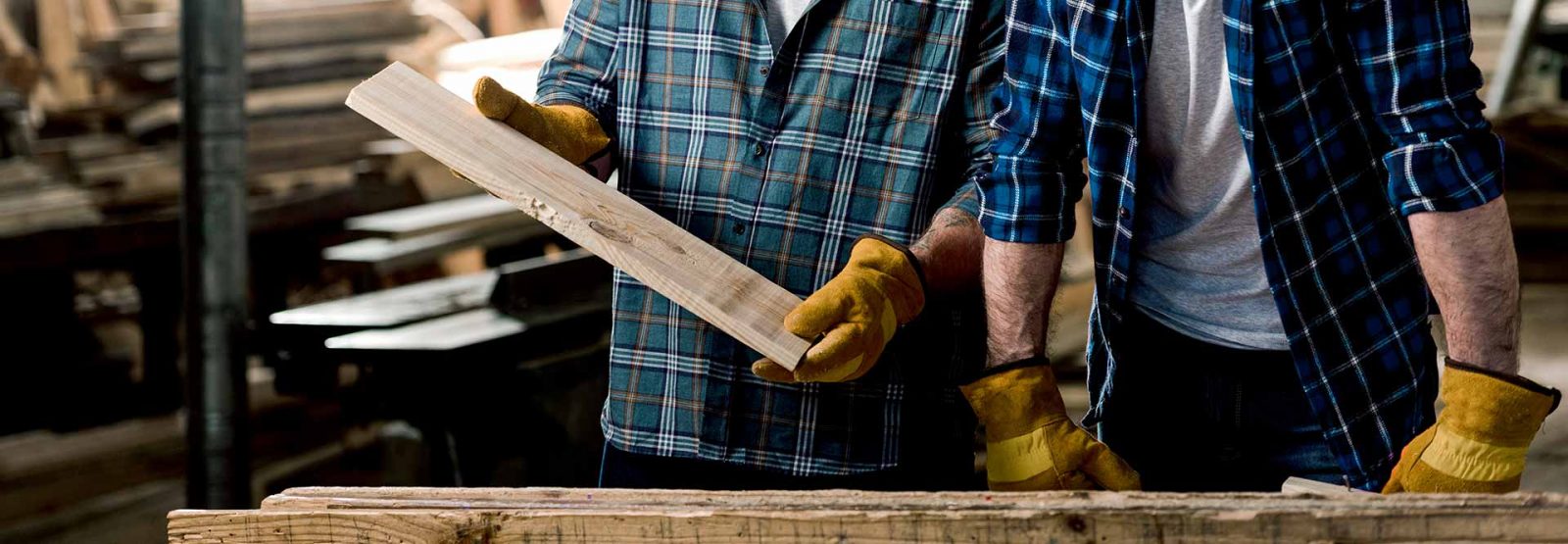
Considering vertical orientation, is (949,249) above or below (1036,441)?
above

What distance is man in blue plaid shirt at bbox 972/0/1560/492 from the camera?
5.12 feet

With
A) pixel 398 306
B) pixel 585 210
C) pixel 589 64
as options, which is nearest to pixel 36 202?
pixel 398 306

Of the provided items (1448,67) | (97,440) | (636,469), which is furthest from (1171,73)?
(97,440)

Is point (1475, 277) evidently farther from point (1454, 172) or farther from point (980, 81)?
point (980, 81)

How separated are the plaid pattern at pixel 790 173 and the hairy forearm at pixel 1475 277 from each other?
585 millimetres

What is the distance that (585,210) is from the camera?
1.82m

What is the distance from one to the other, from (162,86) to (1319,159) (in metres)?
7.40

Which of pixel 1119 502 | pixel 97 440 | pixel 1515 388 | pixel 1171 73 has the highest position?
pixel 1171 73

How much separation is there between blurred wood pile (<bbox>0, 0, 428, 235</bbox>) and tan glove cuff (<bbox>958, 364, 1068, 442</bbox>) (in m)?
5.95

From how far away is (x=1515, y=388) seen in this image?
156 cm

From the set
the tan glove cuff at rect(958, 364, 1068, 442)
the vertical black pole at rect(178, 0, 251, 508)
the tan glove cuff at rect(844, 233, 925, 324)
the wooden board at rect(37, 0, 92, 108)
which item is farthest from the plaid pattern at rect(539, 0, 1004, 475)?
the wooden board at rect(37, 0, 92, 108)

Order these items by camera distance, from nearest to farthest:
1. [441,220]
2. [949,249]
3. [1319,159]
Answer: [1319,159] < [949,249] < [441,220]

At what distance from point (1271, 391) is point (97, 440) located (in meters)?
5.18

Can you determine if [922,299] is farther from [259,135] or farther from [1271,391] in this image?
[259,135]
